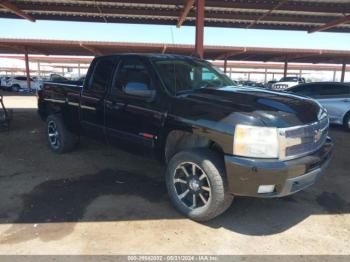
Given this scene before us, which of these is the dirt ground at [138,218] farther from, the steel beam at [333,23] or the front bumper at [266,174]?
the steel beam at [333,23]

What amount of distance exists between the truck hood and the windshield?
289 mm

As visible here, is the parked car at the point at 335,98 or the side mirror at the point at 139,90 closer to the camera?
the side mirror at the point at 139,90

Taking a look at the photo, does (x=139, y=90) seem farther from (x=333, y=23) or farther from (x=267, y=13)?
(x=333, y=23)

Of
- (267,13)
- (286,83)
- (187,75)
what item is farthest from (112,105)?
(286,83)

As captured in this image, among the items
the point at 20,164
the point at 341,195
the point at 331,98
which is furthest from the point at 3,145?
the point at 331,98

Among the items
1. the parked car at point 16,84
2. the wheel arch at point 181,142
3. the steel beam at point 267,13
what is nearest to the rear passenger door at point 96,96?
the wheel arch at point 181,142

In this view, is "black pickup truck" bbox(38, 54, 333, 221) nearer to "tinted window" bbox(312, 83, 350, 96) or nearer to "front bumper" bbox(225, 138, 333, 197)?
"front bumper" bbox(225, 138, 333, 197)

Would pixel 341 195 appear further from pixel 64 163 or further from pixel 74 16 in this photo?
pixel 74 16

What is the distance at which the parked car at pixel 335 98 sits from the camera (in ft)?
33.0

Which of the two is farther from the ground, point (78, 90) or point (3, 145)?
point (78, 90)

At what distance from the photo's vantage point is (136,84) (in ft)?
14.6

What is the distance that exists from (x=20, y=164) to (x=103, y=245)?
3450 millimetres

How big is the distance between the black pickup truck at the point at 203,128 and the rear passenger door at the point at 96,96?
16 mm

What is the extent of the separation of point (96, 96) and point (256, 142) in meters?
2.82
